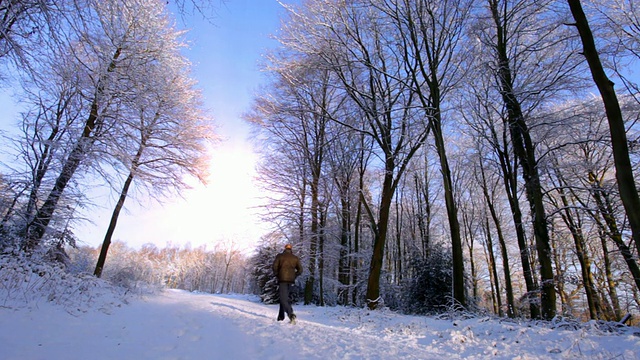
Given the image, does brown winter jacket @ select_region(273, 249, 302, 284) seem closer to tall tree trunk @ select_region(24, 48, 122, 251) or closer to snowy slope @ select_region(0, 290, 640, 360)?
snowy slope @ select_region(0, 290, 640, 360)

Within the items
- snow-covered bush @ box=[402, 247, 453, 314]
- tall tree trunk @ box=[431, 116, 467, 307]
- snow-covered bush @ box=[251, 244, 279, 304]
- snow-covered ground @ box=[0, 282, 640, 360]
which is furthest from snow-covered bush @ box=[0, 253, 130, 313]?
snow-covered bush @ box=[251, 244, 279, 304]

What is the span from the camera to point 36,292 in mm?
5000

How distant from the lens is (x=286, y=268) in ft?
23.5

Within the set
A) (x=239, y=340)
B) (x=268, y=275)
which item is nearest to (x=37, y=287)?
(x=239, y=340)

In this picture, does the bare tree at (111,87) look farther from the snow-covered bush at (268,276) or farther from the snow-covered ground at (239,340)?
the snow-covered bush at (268,276)

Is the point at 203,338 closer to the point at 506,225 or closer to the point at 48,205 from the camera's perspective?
the point at 48,205

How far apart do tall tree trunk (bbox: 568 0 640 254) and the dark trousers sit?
575 centimetres

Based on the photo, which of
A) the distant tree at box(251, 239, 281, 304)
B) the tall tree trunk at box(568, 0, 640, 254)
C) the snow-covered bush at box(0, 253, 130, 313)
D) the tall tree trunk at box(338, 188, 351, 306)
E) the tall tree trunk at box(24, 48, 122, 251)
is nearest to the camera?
the tall tree trunk at box(568, 0, 640, 254)

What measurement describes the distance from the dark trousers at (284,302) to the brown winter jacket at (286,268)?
16cm

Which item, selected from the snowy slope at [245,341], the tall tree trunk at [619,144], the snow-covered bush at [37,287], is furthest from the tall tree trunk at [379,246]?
the snow-covered bush at [37,287]

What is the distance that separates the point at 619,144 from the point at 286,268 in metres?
6.42

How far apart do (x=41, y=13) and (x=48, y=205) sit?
6.48 meters

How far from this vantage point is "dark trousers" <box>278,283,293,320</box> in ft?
20.8

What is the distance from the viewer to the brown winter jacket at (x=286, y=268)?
7113 millimetres
